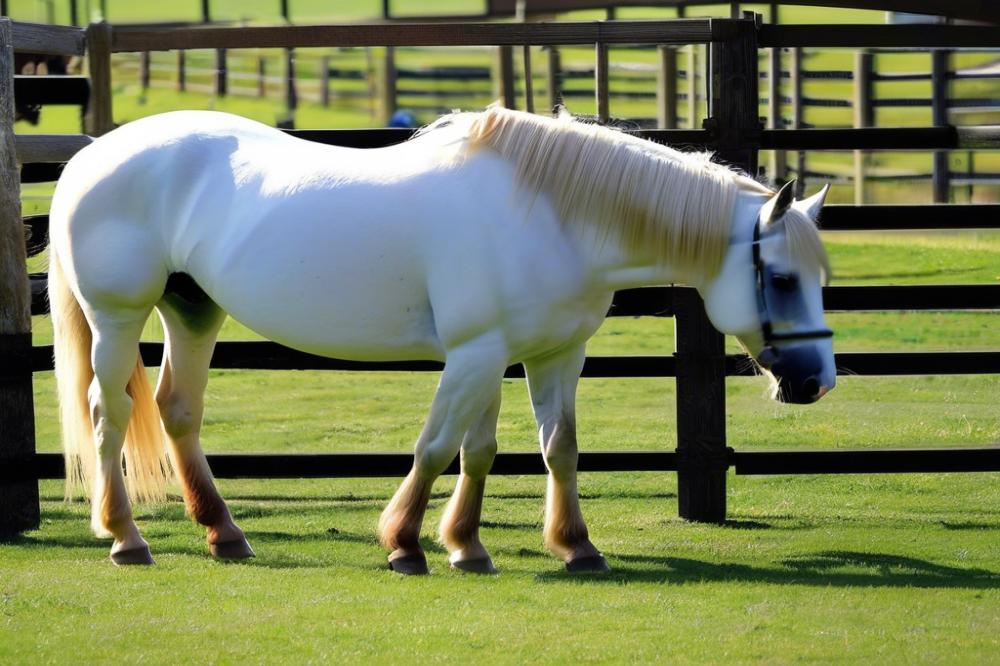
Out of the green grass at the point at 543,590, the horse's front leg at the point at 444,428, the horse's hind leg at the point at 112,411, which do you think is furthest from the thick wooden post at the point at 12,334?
the horse's front leg at the point at 444,428

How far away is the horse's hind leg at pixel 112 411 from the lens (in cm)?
513

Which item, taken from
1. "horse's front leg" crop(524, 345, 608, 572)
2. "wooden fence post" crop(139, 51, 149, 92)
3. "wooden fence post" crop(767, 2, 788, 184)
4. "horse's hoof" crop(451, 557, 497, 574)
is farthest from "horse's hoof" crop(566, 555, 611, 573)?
"wooden fence post" crop(139, 51, 149, 92)

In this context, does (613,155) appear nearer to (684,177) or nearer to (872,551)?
(684,177)

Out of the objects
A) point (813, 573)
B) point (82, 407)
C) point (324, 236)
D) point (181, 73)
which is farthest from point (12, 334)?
point (181, 73)

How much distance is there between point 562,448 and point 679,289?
119 cm

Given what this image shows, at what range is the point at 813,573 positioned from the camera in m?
4.93

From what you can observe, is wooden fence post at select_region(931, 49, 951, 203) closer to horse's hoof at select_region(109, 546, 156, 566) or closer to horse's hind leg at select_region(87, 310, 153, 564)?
horse's hind leg at select_region(87, 310, 153, 564)

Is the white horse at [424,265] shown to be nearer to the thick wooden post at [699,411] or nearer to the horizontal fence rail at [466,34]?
the horizontal fence rail at [466,34]

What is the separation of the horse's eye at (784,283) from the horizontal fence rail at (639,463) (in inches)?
59.8

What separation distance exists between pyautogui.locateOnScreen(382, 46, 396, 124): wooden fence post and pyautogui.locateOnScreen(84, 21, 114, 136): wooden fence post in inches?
737

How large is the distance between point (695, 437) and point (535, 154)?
5.82 ft

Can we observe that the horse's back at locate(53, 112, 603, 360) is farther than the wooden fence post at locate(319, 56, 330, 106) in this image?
No

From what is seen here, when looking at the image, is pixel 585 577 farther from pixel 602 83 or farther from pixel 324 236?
pixel 602 83

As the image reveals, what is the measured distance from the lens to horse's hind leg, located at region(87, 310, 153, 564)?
513 cm
